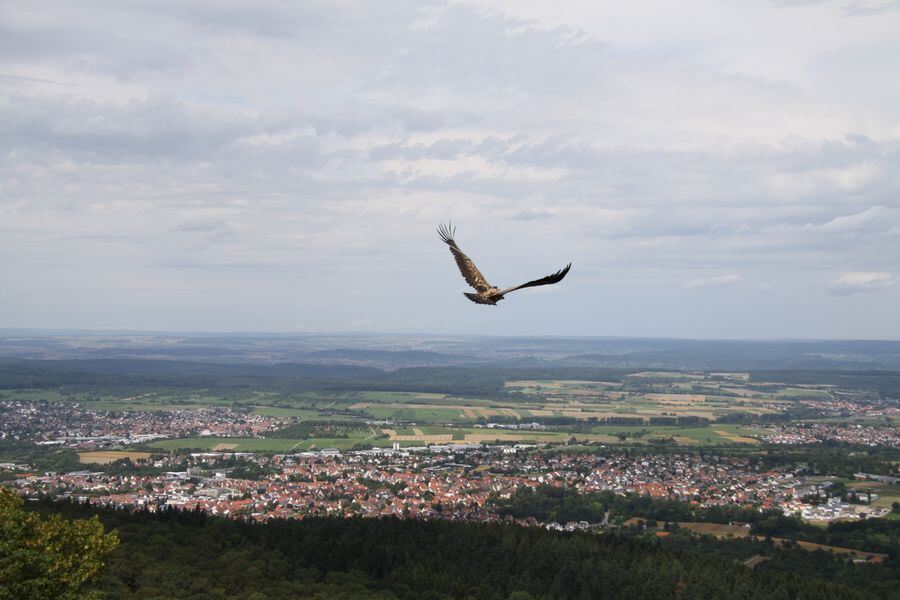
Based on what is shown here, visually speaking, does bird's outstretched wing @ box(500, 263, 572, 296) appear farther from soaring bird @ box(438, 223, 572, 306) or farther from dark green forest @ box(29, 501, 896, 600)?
dark green forest @ box(29, 501, 896, 600)

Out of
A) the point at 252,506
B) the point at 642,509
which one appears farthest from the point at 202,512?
the point at 642,509

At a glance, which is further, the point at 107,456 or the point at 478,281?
the point at 107,456

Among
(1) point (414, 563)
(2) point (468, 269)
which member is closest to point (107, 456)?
→ (1) point (414, 563)

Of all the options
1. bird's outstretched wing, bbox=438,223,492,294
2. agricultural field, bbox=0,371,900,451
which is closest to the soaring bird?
bird's outstretched wing, bbox=438,223,492,294

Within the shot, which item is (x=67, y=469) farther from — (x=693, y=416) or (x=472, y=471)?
(x=693, y=416)

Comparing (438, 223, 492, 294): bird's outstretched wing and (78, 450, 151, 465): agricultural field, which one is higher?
(438, 223, 492, 294): bird's outstretched wing

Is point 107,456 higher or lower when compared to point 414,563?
lower

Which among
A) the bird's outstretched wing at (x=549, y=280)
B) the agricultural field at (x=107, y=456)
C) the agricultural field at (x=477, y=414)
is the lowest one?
the agricultural field at (x=107, y=456)

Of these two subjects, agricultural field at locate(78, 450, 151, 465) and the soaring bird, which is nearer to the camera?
the soaring bird

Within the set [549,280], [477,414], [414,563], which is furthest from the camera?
[477,414]

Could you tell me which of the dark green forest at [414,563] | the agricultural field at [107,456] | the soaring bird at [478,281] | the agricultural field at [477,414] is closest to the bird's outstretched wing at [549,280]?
the soaring bird at [478,281]

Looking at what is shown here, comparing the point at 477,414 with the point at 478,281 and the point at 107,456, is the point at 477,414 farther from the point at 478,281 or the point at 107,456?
the point at 478,281

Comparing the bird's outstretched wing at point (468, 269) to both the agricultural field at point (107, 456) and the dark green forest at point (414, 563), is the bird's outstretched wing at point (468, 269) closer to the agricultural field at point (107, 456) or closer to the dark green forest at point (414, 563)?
the dark green forest at point (414, 563)
